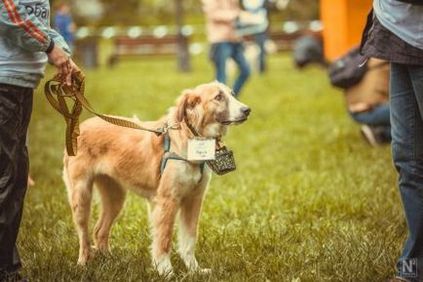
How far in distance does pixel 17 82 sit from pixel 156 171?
1118mm

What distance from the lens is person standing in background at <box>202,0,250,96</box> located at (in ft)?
40.2

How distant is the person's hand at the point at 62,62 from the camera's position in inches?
156

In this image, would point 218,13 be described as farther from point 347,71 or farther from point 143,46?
point 143,46

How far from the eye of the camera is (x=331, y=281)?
4363 millimetres

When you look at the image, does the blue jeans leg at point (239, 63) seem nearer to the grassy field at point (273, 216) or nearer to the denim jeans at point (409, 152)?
the grassy field at point (273, 216)

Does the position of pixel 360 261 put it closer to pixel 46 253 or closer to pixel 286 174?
pixel 46 253

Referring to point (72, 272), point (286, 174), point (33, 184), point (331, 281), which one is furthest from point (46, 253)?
point (286, 174)

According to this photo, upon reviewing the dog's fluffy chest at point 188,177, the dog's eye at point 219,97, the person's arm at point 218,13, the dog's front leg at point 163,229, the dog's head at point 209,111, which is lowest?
the person's arm at point 218,13

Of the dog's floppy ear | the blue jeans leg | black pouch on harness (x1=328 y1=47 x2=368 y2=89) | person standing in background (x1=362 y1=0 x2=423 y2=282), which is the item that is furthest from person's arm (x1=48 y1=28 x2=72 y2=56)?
the blue jeans leg

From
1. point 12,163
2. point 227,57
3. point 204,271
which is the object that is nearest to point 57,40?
point 12,163

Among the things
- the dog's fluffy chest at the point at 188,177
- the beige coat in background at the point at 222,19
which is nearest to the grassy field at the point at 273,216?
the dog's fluffy chest at the point at 188,177

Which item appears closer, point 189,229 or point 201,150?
point 201,150

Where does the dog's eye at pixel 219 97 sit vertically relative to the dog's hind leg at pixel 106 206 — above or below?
above

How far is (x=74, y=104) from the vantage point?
4.59 m
